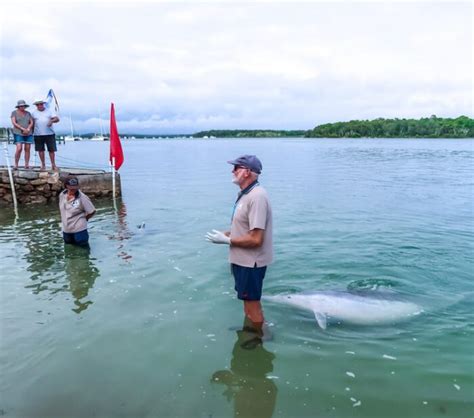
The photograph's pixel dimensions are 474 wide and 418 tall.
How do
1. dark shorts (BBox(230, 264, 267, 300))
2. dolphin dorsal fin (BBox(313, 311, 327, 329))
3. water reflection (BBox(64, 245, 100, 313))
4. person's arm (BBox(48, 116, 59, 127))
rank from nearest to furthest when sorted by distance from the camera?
dark shorts (BBox(230, 264, 267, 300)), dolphin dorsal fin (BBox(313, 311, 327, 329)), water reflection (BBox(64, 245, 100, 313)), person's arm (BBox(48, 116, 59, 127))

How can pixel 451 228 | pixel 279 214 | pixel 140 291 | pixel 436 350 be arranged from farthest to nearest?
pixel 279 214 < pixel 451 228 < pixel 140 291 < pixel 436 350

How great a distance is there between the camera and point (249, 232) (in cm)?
543

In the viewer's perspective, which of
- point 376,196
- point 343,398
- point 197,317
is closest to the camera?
point 343,398

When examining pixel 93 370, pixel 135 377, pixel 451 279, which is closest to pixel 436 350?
pixel 451 279

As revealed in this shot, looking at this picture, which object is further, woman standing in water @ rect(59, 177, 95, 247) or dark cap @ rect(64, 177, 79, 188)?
woman standing in water @ rect(59, 177, 95, 247)

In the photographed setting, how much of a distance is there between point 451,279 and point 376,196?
12.1 m

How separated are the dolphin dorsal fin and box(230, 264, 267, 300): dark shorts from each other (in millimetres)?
1344

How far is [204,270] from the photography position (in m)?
9.23

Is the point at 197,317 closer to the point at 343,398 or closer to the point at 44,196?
the point at 343,398

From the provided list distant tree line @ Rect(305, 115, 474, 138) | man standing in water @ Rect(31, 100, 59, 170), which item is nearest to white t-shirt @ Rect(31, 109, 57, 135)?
man standing in water @ Rect(31, 100, 59, 170)

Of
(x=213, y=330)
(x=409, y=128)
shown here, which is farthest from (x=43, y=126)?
(x=409, y=128)

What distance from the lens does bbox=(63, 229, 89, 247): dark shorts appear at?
10.3 m

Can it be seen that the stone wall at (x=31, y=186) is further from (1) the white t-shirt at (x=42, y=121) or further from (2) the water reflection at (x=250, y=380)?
(2) the water reflection at (x=250, y=380)

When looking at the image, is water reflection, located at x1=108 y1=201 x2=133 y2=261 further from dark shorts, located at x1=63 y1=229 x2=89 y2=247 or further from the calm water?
dark shorts, located at x1=63 y1=229 x2=89 y2=247
